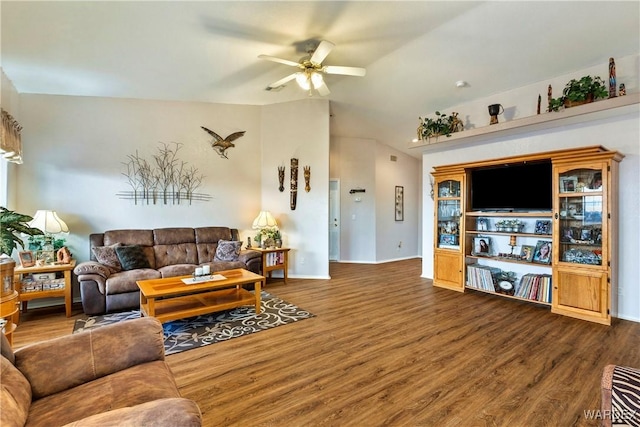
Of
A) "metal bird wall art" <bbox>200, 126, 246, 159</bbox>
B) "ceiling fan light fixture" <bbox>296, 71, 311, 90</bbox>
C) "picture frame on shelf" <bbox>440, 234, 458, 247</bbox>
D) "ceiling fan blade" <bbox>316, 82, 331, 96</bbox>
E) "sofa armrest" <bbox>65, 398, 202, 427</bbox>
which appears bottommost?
"sofa armrest" <bbox>65, 398, 202, 427</bbox>

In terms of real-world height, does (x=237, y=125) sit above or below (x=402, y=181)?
above

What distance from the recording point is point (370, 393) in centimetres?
214

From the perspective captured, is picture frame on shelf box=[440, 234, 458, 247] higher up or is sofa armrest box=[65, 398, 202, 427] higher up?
picture frame on shelf box=[440, 234, 458, 247]

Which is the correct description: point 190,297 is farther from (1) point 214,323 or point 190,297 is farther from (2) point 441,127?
(2) point 441,127

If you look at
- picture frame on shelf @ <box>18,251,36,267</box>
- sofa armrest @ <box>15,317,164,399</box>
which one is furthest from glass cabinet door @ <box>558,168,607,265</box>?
picture frame on shelf @ <box>18,251,36,267</box>

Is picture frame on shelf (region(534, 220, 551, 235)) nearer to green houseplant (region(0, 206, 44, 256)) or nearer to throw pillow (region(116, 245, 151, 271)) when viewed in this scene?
throw pillow (region(116, 245, 151, 271))

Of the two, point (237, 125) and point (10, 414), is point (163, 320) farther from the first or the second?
point (237, 125)

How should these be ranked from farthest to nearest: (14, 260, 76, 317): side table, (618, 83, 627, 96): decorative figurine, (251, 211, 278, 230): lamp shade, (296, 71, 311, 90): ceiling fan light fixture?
(251, 211, 278, 230): lamp shade → (14, 260, 76, 317): side table → (296, 71, 311, 90): ceiling fan light fixture → (618, 83, 627, 96): decorative figurine

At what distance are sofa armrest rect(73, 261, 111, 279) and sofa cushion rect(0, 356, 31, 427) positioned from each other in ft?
8.89

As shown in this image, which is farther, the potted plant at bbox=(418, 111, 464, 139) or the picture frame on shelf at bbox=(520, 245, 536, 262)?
the potted plant at bbox=(418, 111, 464, 139)

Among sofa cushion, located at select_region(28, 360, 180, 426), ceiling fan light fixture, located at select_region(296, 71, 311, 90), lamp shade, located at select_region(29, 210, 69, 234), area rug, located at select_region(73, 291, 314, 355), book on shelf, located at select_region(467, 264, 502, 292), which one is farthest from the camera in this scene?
book on shelf, located at select_region(467, 264, 502, 292)

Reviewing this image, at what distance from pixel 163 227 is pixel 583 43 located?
20.4 feet

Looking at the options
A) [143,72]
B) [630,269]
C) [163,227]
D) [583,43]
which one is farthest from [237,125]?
[630,269]

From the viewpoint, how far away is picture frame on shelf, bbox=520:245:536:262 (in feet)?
13.7
